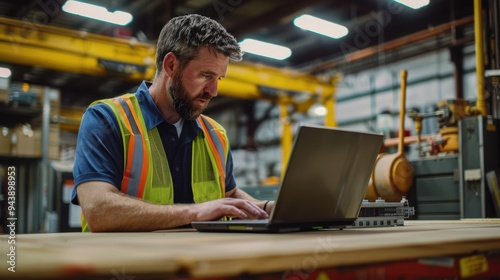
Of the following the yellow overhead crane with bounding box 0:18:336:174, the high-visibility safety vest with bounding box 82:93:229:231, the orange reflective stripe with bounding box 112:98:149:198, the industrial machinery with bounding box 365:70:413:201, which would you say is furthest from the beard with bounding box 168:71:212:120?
the yellow overhead crane with bounding box 0:18:336:174

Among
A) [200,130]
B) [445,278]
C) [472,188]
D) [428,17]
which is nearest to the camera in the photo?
[445,278]

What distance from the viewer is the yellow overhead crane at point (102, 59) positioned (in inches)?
253

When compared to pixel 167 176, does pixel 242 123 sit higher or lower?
higher

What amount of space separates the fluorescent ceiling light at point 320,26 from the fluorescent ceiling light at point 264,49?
3.29 feet

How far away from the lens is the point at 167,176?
2068mm

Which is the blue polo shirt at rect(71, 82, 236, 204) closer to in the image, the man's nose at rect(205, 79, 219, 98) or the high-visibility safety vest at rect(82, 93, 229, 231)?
the high-visibility safety vest at rect(82, 93, 229, 231)

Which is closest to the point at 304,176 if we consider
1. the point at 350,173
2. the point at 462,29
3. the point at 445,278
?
the point at 350,173

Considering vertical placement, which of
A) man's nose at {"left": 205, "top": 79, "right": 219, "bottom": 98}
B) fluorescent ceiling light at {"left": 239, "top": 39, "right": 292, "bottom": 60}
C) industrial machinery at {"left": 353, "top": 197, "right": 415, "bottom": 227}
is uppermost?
fluorescent ceiling light at {"left": 239, "top": 39, "right": 292, "bottom": 60}

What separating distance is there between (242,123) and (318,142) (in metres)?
13.9

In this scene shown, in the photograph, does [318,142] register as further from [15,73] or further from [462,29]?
[462,29]

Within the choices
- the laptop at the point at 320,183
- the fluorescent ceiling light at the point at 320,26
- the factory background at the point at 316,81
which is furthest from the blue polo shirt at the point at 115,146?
the fluorescent ceiling light at the point at 320,26

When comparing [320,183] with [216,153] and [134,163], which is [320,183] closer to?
[134,163]

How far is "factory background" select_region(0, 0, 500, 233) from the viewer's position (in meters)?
4.22

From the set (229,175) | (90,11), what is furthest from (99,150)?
(90,11)
